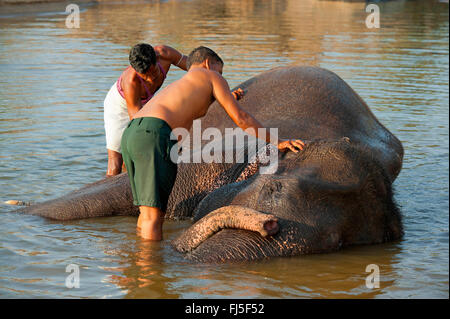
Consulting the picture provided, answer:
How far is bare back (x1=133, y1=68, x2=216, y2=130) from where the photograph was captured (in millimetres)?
4996

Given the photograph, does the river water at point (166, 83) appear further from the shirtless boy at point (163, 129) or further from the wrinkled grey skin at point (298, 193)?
the shirtless boy at point (163, 129)

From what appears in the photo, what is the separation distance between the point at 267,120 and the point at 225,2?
28.0 m

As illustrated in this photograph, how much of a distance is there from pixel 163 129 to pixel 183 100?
0.89ft

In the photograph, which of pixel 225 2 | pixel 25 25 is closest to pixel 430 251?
pixel 25 25

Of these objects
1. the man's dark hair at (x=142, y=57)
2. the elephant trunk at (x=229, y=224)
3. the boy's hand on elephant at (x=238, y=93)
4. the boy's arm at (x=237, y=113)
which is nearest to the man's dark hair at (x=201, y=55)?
the boy's arm at (x=237, y=113)

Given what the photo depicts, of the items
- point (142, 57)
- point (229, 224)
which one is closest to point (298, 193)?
point (229, 224)

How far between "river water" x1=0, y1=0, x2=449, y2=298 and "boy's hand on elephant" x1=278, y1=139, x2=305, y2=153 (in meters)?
0.79

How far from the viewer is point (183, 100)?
5004mm

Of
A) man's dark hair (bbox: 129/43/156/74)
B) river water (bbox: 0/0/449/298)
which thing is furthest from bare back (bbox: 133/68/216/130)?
river water (bbox: 0/0/449/298)

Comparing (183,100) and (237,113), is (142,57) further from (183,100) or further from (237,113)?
(237,113)

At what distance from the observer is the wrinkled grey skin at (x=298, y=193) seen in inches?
178
